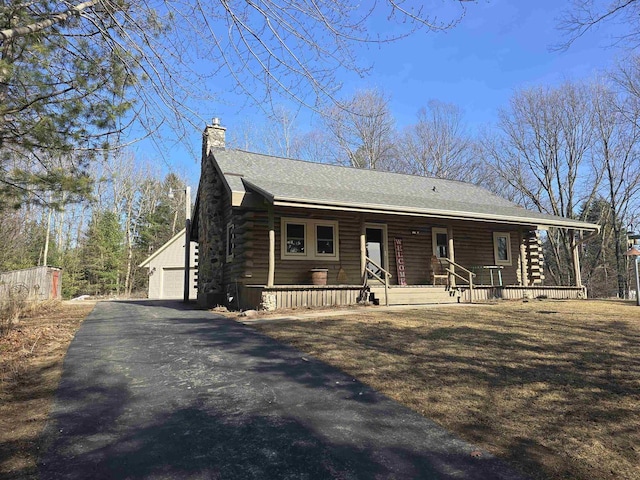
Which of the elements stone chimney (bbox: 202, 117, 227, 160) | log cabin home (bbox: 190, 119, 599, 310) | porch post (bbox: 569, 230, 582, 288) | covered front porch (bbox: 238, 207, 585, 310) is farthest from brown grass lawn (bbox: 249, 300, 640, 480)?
stone chimney (bbox: 202, 117, 227, 160)

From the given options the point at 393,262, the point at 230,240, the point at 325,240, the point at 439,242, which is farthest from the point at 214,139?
the point at 439,242

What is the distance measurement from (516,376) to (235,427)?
123 inches

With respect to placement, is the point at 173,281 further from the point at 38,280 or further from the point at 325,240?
the point at 325,240

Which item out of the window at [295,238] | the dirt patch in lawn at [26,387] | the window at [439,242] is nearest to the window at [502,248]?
the window at [439,242]

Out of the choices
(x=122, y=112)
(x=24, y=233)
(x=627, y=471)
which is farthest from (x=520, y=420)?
(x=24, y=233)

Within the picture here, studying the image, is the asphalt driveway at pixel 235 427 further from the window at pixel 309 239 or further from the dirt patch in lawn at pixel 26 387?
the window at pixel 309 239

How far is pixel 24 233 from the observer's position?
2270 centimetres

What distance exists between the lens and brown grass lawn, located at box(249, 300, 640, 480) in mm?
2996

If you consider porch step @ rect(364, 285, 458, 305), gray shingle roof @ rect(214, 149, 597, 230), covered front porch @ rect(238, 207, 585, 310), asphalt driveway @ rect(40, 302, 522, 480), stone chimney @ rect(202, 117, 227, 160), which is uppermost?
stone chimney @ rect(202, 117, 227, 160)

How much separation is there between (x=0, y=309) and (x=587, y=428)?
10.4 metres

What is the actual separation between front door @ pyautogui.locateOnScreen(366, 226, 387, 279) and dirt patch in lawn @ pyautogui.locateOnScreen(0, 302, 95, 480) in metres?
9.30

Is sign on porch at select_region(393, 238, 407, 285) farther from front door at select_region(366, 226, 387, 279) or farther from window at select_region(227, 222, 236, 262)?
window at select_region(227, 222, 236, 262)

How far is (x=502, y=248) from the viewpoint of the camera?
16.8 metres

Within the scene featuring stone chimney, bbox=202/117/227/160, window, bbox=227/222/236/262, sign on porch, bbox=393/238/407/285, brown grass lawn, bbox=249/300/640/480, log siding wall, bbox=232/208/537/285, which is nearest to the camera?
brown grass lawn, bbox=249/300/640/480
